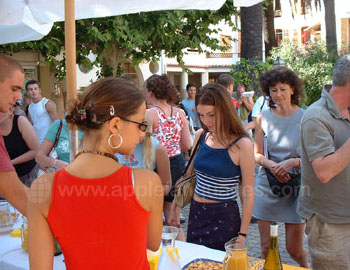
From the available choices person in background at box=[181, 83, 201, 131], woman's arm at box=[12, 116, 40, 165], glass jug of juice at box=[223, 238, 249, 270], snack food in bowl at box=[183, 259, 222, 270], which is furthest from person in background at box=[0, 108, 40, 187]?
person in background at box=[181, 83, 201, 131]

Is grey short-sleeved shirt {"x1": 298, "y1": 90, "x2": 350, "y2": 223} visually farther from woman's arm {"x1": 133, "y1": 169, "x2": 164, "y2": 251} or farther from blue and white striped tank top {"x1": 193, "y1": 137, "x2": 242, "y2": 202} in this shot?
woman's arm {"x1": 133, "y1": 169, "x2": 164, "y2": 251}

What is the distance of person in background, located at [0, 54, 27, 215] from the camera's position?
2.06 metres

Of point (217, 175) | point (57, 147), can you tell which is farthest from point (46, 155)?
point (217, 175)

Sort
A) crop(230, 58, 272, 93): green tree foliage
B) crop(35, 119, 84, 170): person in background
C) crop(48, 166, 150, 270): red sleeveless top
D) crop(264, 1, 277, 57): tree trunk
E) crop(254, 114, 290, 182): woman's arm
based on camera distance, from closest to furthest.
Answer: crop(48, 166, 150, 270): red sleeveless top → crop(254, 114, 290, 182): woman's arm → crop(35, 119, 84, 170): person in background → crop(230, 58, 272, 93): green tree foliage → crop(264, 1, 277, 57): tree trunk

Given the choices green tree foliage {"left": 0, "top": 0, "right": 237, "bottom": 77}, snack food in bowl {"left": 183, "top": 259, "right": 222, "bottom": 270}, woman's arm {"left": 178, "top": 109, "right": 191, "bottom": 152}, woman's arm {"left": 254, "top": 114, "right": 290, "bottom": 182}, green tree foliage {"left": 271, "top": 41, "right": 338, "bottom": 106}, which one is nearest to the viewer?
snack food in bowl {"left": 183, "top": 259, "right": 222, "bottom": 270}

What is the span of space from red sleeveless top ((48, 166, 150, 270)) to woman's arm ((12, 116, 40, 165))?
3.02m

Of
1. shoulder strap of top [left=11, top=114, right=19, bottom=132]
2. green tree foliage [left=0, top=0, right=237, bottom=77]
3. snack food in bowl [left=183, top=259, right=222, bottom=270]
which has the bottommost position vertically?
snack food in bowl [left=183, top=259, right=222, bottom=270]

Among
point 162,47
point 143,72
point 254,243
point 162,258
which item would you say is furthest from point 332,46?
point 162,258

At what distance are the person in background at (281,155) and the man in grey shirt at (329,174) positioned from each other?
1.97ft

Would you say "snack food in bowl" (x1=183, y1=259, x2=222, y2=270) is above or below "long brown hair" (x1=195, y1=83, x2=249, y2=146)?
below

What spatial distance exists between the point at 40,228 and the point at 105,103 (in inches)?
18.1

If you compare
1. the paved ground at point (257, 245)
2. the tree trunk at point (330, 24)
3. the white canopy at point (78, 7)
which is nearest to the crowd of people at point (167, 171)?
the white canopy at point (78, 7)

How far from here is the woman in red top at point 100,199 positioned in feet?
4.09

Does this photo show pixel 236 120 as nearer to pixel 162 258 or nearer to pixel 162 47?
pixel 162 258
